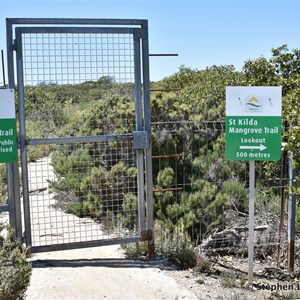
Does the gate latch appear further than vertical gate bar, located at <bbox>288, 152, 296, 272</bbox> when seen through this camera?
No

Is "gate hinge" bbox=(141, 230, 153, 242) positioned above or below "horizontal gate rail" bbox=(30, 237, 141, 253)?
above

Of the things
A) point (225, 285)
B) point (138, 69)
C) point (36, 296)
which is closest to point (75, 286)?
point (36, 296)

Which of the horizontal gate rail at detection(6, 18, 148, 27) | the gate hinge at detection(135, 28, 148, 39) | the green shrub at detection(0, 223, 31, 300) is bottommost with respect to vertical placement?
the green shrub at detection(0, 223, 31, 300)

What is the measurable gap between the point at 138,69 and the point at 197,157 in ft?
9.73

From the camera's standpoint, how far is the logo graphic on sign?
5.57 m

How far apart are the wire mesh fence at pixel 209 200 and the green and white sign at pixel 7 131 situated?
2149 millimetres

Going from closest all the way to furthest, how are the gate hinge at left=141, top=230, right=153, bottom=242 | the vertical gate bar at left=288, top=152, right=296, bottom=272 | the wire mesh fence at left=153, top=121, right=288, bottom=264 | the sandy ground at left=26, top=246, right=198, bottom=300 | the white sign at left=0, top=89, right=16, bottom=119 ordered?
the sandy ground at left=26, top=246, right=198, bottom=300 → the white sign at left=0, top=89, right=16, bottom=119 → the gate hinge at left=141, top=230, right=153, bottom=242 → the vertical gate bar at left=288, top=152, right=296, bottom=272 → the wire mesh fence at left=153, top=121, right=288, bottom=264

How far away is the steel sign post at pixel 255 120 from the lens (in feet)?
18.3

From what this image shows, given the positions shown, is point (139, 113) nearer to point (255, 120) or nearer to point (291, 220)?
point (255, 120)

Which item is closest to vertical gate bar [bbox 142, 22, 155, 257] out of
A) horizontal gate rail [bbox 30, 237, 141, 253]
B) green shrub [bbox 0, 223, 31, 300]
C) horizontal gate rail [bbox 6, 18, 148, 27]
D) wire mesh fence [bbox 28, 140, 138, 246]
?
horizontal gate rail [bbox 6, 18, 148, 27]

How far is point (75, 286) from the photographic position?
526cm

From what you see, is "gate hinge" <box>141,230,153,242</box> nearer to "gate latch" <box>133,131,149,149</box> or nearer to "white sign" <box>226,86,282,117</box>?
"gate latch" <box>133,131,149,149</box>

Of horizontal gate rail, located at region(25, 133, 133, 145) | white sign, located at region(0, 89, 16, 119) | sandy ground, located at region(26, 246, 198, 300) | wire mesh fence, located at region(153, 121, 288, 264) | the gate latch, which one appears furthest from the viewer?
wire mesh fence, located at region(153, 121, 288, 264)

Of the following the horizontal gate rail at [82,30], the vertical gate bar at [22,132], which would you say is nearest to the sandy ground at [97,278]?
the vertical gate bar at [22,132]
